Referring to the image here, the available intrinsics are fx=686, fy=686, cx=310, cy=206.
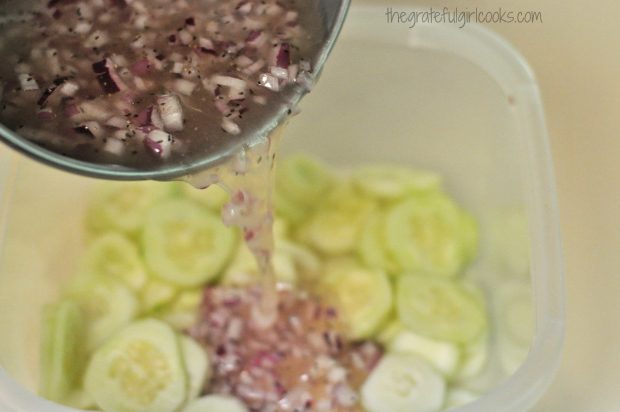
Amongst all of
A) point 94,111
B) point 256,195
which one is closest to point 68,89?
point 94,111

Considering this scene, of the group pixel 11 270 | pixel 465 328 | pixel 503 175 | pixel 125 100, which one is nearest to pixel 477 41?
pixel 503 175

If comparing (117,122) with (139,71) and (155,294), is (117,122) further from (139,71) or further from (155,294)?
(155,294)

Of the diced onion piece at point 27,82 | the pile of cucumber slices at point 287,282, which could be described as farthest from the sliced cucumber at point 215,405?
the diced onion piece at point 27,82

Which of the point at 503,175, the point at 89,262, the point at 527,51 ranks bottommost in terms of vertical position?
the point at 89,262

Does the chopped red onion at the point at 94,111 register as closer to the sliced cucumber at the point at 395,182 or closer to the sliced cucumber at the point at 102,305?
the sliced cucumber at the point at 102,305

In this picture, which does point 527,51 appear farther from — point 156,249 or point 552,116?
point 156,249
